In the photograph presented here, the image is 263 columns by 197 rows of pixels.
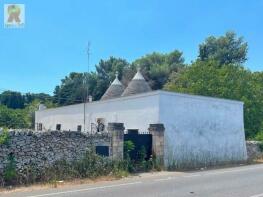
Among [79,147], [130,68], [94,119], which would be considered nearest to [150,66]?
[130,68]

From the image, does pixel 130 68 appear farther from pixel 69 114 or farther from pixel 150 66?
pixel 69 114

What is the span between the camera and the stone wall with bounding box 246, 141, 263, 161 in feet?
95.2

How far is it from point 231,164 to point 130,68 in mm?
49809

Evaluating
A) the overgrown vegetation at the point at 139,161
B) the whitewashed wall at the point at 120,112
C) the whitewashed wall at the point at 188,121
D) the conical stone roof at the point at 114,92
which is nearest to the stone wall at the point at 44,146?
the overgrown vegetation at the point at 139,161

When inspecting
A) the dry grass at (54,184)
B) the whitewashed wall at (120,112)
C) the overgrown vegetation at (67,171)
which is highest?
the whitewashed wall at (120,112)

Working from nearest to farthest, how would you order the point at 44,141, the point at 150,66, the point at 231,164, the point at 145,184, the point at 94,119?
the point at 145,184
the point at 44,141
the point at 231,164
the point at 94,119
the point at 150,66

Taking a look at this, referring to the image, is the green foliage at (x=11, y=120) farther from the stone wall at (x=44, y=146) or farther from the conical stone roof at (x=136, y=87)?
the stone wall at (x=44, y=146)

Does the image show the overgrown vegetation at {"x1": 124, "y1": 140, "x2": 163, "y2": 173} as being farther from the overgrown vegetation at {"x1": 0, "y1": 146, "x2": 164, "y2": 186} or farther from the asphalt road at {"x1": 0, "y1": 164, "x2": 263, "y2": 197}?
the asphalt road at {"x1": 0, "y1": 164, "x2": 263, "y2": 197}

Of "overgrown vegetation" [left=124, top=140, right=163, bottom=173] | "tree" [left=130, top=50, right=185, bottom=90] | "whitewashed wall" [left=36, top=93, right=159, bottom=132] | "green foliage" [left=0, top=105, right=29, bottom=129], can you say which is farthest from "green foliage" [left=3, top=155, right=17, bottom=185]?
"tree" [left=130, top=50, right=185, bottom=90]

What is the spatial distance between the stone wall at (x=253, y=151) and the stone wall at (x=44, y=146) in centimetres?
1322

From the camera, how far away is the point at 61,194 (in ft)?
42.8

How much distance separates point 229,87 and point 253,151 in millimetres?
12090

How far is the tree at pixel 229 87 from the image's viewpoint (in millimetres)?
39688

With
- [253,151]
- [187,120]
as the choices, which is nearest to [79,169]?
[187,120]
